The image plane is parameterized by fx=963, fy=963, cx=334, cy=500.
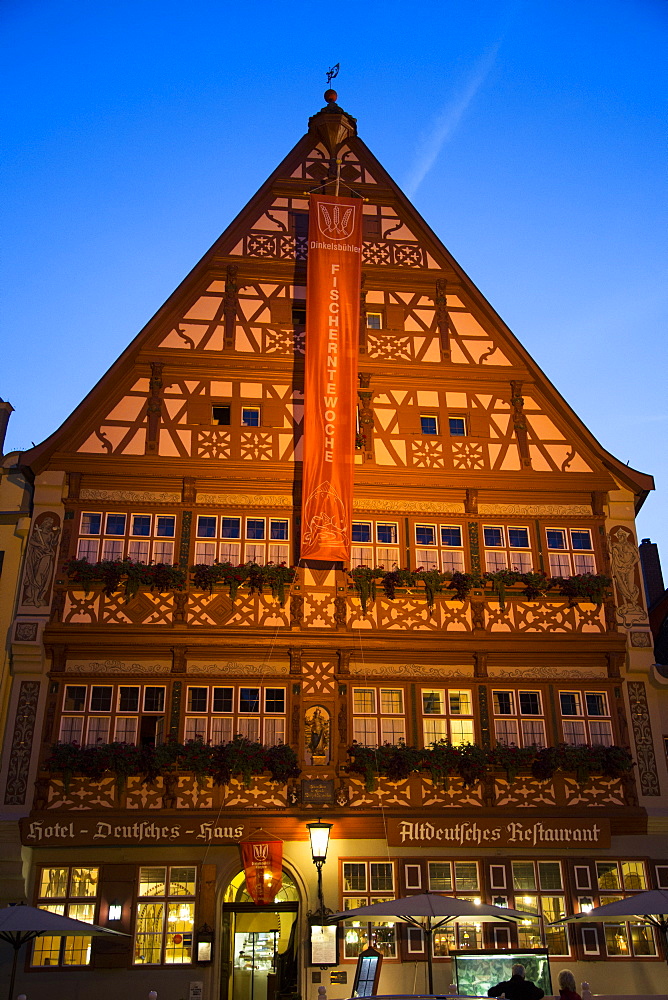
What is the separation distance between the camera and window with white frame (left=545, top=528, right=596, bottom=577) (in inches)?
768

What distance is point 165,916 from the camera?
651 inches

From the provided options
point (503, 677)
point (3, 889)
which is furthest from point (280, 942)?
point (503, 677)

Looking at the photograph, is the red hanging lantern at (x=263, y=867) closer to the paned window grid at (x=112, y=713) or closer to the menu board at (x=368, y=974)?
the menu board at (x=368, y=974)

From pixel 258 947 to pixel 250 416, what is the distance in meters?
10.2

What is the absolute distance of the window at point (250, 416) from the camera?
2003 centimetres

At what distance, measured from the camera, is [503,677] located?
1844 cm

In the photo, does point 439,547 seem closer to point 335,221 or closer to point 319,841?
point 319,841

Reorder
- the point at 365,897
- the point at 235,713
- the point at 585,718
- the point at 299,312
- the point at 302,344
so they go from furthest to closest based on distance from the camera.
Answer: the point at 299,312 → the point at 302,344 → the point at 585,718 → the point at 235,713 → the point at 365,897

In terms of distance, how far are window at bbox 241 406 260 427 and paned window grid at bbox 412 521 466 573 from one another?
395 centimetres

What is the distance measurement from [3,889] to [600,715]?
441 inches

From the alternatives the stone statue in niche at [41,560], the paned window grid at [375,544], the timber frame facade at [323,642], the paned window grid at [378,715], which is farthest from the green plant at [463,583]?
the stone statue in niche at [41,560]

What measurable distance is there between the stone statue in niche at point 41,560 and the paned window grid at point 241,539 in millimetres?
2734

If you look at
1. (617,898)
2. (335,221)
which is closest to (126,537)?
(335,221)

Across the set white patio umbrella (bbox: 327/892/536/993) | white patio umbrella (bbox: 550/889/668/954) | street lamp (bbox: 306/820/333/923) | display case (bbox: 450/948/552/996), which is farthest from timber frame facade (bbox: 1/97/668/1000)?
white patio umbrella (bbox: 550/889/668/954)
